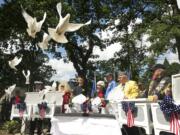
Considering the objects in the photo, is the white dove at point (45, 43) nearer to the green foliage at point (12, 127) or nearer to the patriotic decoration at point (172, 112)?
the patriotic decoration at point (172, 112)

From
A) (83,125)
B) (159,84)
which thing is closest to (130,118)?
(159,84)

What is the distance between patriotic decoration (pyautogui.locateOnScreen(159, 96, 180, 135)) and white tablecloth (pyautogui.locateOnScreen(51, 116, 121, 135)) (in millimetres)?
960

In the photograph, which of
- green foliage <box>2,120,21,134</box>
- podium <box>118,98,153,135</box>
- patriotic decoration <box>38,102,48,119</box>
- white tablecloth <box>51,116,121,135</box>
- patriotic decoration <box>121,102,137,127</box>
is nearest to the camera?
white tablecloth <box>51,116,121,135</box>

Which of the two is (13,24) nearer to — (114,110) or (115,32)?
(115,32)

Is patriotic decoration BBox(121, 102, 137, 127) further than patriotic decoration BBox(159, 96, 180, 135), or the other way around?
patriotic decoration BBox(121, 102, 137, 127)

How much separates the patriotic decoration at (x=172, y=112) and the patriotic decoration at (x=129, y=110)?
1.15 metres

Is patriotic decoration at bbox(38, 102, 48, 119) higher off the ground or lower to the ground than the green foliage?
Answer: higher

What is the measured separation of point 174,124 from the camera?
6.68m

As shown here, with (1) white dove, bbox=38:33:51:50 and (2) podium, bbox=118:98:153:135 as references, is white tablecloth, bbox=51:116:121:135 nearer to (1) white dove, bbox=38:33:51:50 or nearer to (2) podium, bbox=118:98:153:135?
(2) podium, bbox=118:98:153:135

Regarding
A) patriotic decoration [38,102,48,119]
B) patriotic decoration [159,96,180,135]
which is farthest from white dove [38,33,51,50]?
patriotic decoration [38,102,48,119]

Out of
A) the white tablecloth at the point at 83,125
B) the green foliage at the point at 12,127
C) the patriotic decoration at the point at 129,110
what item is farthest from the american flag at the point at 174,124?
the green foliage at the point at 12,127

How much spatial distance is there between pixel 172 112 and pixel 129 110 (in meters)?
1.54

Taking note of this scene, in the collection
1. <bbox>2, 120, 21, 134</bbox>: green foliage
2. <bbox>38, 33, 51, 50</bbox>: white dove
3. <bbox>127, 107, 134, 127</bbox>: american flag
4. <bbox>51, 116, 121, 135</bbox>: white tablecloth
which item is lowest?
<bbox>51, 116, 121, 135</bbox>: white tablecloth

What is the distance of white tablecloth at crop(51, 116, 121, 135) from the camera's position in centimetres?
606
